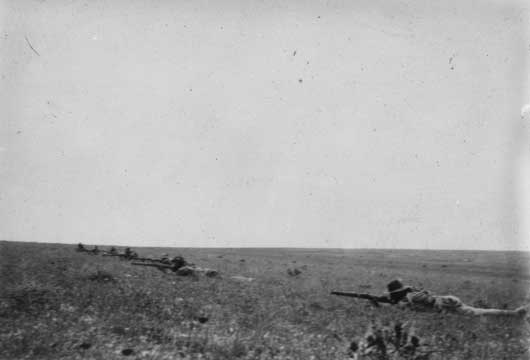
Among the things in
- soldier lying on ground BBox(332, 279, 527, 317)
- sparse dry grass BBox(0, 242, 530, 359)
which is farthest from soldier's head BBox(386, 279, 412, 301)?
sparse dry grass BBox(0, 242, 530, 359)

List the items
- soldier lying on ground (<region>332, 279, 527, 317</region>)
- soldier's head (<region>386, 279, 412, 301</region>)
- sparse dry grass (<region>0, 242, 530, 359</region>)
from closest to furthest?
1. sparse dry grass (<region>0, 242, 530, 359</region>)
2. soldier lying on ground (<region>332, 279, 527, 317</region>)
3. soldier's head (<region>386, 279, 412, 301</region>)

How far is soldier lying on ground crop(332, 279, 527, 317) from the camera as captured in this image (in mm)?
17062

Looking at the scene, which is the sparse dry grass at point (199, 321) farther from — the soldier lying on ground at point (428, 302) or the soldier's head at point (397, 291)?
the soldier's head at point (397, 291)

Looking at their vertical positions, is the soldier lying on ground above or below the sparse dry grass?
above

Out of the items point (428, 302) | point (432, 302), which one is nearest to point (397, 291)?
point (428, 302)

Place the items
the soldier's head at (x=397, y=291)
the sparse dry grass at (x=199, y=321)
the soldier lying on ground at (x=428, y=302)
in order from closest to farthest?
the sparse dry grass at (x=199, y=321)
the soldier lying on ground at (x=428, y=302)
the soldier's head at (x=397, y=291)

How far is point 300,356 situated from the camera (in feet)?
39.5

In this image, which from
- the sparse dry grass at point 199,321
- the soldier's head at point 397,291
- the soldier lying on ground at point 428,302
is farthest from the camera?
the soldier's head at point 397,291

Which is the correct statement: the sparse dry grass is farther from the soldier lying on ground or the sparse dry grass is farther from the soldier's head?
the soldier's head

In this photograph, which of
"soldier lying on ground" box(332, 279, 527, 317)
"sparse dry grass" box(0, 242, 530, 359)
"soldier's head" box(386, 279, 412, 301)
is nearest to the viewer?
"sparse dry grass" box(0, 242, 530, 359)

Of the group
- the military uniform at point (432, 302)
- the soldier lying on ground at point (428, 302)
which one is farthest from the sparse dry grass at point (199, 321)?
the military uniform at point (432, 302)

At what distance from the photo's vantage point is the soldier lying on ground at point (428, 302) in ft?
56.0

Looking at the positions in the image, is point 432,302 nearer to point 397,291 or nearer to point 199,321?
point 397,291

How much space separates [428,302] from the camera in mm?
18266
